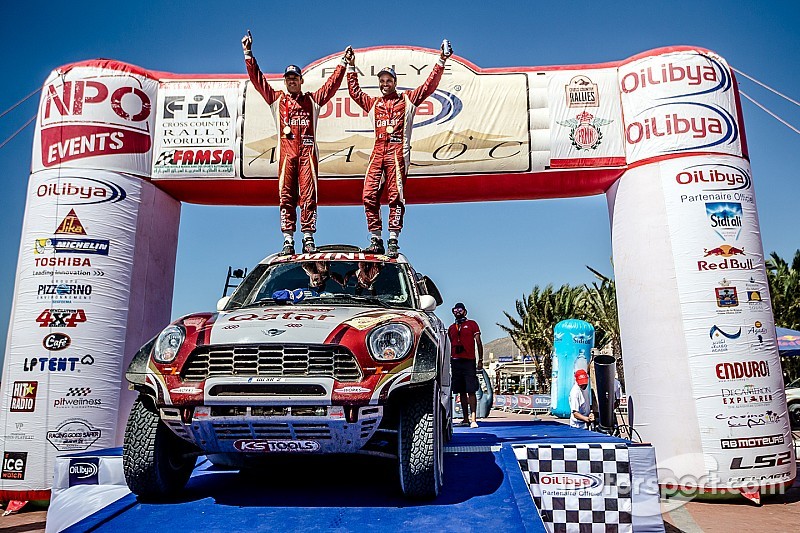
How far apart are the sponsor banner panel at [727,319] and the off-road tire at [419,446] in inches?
224

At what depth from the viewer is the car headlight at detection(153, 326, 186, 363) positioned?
3.16 m

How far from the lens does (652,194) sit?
26.7 feet

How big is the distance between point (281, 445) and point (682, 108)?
7.55 m

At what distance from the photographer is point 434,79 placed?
22.6ft

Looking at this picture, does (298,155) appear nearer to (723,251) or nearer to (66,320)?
(66,320)

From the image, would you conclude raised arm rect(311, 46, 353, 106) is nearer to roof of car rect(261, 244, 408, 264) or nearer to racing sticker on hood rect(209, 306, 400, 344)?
roof of car rect(261, 244, 408, 264)

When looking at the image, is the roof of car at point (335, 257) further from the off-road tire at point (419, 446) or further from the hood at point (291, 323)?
the off-road tire at point (419, 446)

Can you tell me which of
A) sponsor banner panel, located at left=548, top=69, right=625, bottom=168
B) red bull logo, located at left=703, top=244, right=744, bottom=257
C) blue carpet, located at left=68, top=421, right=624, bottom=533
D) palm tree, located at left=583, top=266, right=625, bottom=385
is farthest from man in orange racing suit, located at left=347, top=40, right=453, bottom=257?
palm tree, located at left=583, top=266, right=625, bottom=385

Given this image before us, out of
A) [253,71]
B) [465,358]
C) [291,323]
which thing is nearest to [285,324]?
[291,323]

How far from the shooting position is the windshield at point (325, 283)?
4191 millimetres

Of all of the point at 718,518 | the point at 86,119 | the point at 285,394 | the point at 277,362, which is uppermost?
the point at 86,119

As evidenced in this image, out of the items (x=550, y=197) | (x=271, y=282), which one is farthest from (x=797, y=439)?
(x=271, y=282)

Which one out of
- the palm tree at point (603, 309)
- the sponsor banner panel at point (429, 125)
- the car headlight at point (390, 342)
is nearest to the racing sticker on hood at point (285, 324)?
the car headlight at point (390, 342)

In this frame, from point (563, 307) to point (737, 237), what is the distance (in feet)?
78.4
